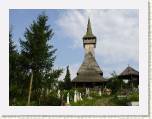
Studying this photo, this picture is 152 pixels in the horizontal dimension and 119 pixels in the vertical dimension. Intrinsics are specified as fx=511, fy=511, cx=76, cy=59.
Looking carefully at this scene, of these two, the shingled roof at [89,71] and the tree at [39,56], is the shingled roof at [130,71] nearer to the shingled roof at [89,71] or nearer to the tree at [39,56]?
the shingled roof at [89,71]

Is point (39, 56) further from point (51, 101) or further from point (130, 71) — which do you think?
point (130, 71)

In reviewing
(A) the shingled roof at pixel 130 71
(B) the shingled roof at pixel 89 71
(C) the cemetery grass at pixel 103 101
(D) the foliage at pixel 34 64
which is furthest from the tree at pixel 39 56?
(A) the shingled roof at pixel 130 71

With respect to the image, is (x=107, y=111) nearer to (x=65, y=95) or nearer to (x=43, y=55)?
(x=65, y=95)

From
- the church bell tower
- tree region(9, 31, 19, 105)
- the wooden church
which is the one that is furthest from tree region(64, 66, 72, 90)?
tree region(9, 31, 19, 105)

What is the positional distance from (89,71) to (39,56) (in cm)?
42

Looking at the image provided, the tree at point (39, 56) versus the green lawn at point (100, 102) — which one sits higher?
the tree at point (39, 56)

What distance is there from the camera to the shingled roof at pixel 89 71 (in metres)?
4.00

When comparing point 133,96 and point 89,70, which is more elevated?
point 89,70

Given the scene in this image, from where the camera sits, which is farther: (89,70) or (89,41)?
(89,70)

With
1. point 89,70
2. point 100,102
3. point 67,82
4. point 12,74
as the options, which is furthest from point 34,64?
point 100,102

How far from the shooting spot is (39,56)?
4.11 metres

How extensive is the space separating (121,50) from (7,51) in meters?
0.89

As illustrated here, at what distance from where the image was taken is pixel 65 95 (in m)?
4.04

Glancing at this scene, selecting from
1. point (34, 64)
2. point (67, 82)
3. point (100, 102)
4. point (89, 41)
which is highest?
point (89, 41)
